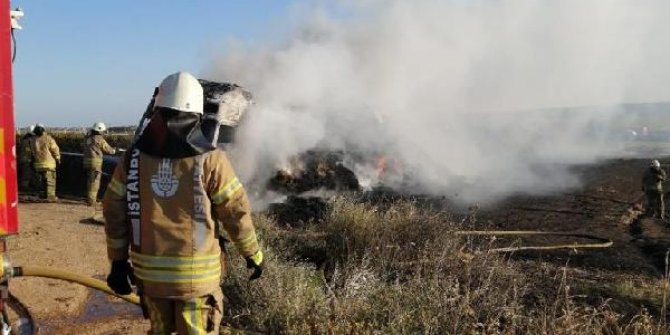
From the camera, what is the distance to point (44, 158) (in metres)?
12.1

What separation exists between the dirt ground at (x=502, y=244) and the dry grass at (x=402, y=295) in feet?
2.94

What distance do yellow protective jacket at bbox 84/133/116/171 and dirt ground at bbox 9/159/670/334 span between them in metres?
0.83

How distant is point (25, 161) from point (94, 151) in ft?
6.27

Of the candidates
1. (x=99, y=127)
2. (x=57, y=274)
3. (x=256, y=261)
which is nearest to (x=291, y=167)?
(x=99, y=127)

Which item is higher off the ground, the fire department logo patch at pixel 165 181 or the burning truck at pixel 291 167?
the fire department logo patch at pixel 165 181

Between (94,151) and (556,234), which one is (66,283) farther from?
(556,234)

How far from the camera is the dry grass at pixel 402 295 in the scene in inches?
165

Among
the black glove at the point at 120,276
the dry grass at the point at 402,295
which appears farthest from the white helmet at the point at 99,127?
the black glove at the point at 120,276

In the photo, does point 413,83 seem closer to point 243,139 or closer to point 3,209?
point 243,139

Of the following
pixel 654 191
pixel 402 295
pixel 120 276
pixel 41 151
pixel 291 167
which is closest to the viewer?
pixel 120 276

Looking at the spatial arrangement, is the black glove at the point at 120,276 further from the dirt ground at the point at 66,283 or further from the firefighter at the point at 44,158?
the firefighter at the point at 44,158

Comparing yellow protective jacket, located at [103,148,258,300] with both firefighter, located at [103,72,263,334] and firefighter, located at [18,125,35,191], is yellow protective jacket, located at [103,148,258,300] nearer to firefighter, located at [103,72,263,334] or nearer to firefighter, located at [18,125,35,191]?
firefighter, located at [103,72,263,334]

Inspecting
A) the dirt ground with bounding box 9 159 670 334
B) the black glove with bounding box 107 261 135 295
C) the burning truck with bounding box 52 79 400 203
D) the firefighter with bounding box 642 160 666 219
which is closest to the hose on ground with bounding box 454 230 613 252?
the dirt ground with bounding box 9 159 670 334

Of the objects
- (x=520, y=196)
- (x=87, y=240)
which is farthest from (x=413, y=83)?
(x=87, y=240)
